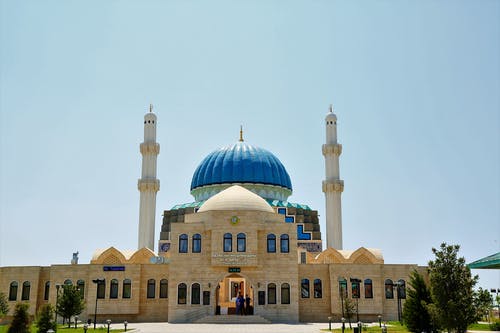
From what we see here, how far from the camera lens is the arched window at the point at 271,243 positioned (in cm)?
3534

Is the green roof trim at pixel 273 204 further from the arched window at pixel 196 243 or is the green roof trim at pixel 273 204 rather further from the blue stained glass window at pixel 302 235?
the arched window at pixel 196 243

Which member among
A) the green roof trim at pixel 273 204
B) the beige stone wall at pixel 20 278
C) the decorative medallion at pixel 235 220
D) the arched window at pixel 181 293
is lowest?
the arched window at pixel 181 293

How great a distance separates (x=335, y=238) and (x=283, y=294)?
11.1m

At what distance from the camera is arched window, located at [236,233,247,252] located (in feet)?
114

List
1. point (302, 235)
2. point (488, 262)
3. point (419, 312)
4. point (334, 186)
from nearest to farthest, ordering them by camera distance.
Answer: point (419, 312) < point (488, 262) < point (302, 235) < point (334, 186)

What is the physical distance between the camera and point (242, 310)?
34406mm

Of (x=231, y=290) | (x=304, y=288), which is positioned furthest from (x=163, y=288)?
(x=304, y=288)

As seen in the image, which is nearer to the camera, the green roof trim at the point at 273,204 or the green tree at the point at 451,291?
the green tree at the point at 451,291

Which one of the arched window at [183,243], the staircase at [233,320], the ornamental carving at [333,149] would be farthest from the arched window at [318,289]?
the ornamental carving at [333,149]

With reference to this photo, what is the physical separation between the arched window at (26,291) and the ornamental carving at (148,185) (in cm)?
1167

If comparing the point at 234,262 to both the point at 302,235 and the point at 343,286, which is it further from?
the point at 302,235

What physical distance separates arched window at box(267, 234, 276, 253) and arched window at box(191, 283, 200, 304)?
495cm

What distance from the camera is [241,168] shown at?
46.8 meters

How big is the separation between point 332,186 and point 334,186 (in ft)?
0.53
